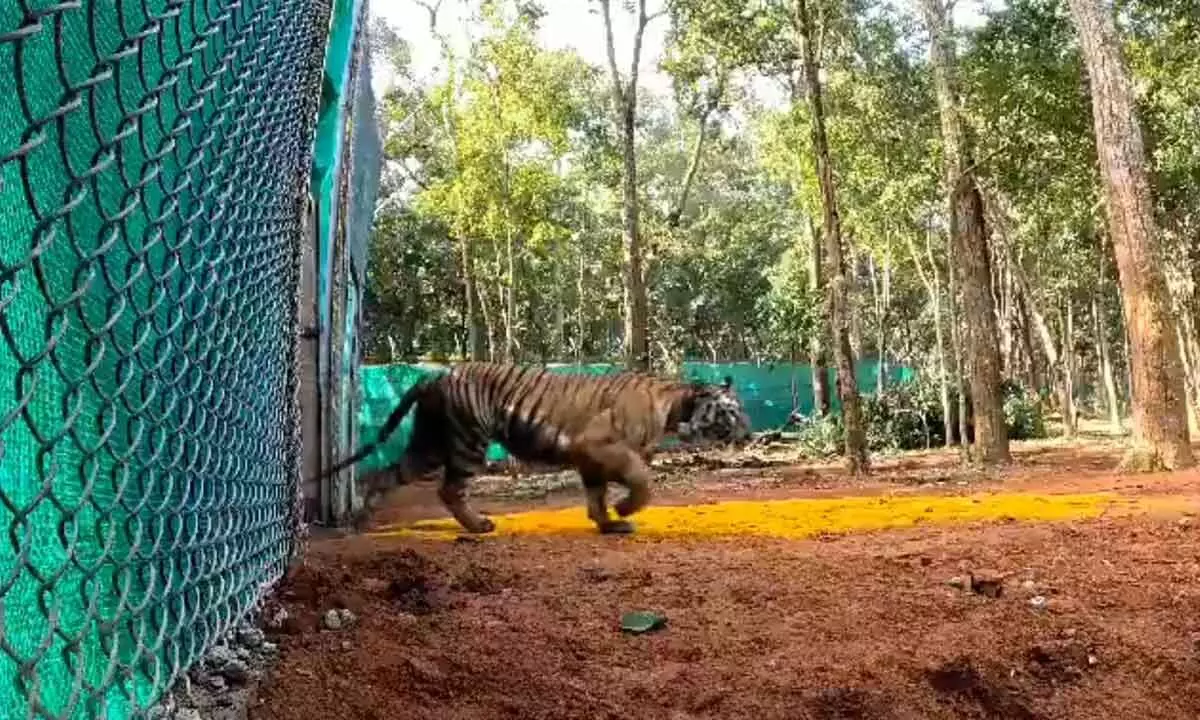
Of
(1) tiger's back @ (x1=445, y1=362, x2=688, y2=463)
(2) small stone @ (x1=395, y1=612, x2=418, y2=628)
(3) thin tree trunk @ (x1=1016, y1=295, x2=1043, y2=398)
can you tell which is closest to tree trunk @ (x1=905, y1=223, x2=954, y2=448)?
(3) thin tree trunk @ (x1=1016, y1=295, x2=1043, y2=398)

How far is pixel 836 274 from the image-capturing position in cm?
1348

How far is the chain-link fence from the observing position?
1218 millimetres

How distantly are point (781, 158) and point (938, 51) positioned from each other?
923cm

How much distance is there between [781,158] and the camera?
22.9m

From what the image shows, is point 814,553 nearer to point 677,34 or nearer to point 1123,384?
point 677,34

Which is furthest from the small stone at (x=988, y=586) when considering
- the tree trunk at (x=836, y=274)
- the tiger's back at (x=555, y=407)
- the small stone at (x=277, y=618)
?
the tree trunk at (x=836, y=274)

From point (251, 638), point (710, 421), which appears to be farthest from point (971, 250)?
point (251, 638)

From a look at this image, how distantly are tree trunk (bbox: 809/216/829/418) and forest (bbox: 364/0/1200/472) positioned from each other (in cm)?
11

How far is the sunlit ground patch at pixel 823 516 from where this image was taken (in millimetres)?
6758

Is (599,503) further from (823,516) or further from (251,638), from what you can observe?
(251,638)

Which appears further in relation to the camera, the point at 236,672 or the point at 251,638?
the point at 251,638

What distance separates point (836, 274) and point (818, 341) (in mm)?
7970

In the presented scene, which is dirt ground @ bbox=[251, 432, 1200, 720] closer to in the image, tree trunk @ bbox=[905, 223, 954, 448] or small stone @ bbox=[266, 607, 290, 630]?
small stone @ bbox=[266, 607, 290, 630]

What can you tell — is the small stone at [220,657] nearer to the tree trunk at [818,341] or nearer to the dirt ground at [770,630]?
the dirt ground at [770,630]
